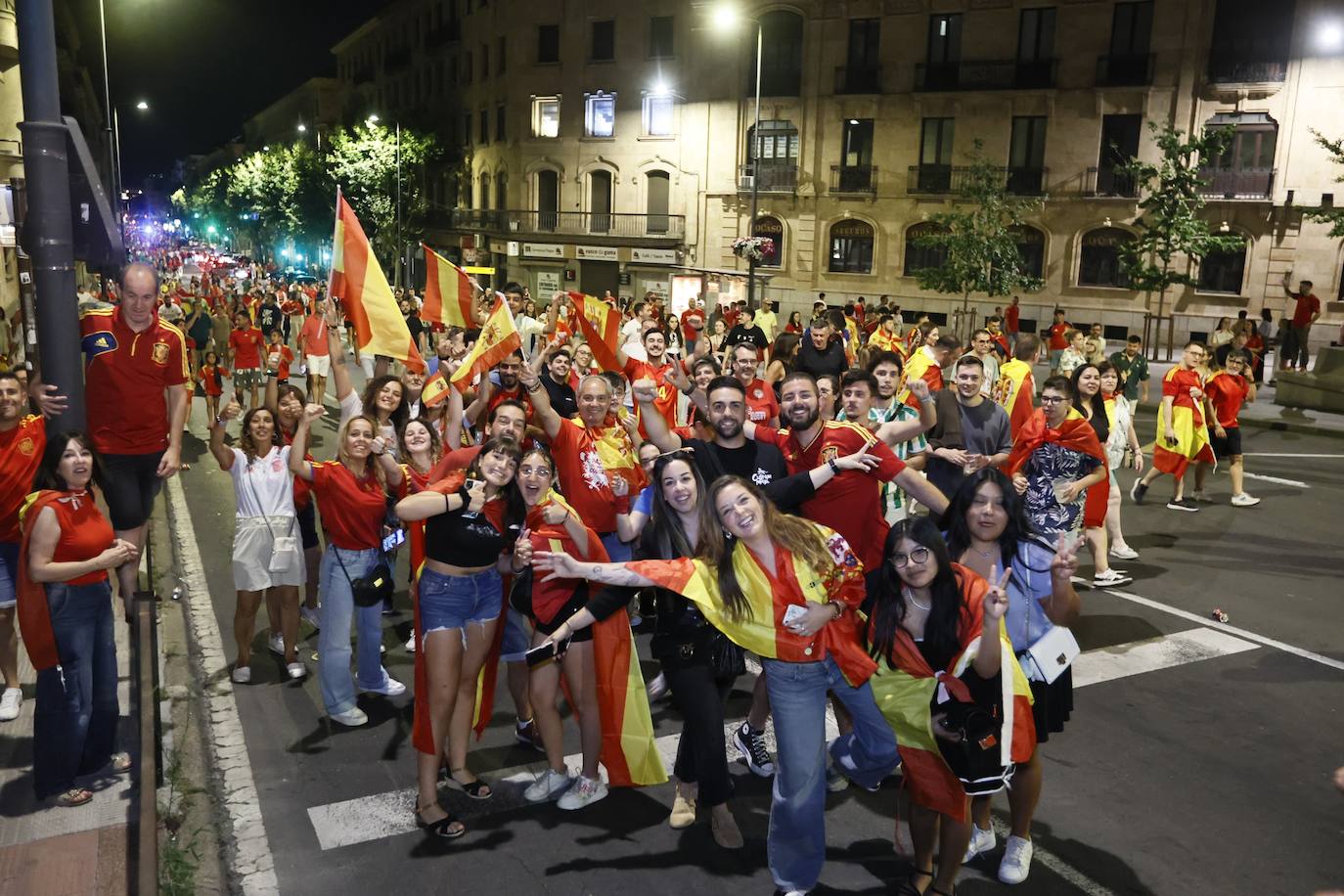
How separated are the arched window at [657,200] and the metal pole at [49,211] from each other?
36.6 m

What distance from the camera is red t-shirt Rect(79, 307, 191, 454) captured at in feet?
20.6

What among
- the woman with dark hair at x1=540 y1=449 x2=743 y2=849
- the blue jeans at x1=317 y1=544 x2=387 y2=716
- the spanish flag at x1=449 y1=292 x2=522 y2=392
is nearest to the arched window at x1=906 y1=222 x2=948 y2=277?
the spanish flag at x1=449 y1=292 x2=522 y2=392

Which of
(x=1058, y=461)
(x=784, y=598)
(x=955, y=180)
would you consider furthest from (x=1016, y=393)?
(x=955, y=180)

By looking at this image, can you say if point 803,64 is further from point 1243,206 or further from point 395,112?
point 395,112

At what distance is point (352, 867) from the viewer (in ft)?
15.6

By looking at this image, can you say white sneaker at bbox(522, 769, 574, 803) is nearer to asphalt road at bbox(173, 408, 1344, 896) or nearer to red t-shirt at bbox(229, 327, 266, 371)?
asphalt road at bbox(173, 408, 1344, 896)

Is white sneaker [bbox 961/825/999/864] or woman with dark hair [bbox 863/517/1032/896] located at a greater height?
woman with dark hair [bbox 863/517/1032/896]

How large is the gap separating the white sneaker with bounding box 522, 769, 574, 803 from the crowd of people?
11 mm

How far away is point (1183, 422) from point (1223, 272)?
2373 cm

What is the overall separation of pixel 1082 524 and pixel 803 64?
105 feet

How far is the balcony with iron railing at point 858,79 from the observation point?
118 ft

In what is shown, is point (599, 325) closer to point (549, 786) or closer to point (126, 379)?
point (126, 379)

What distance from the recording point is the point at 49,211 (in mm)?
5723

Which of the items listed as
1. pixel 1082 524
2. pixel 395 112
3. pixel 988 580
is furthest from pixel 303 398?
pixel 395 112
